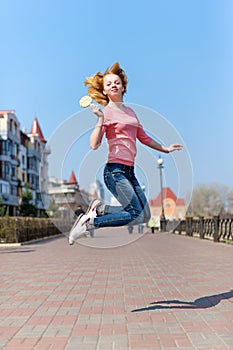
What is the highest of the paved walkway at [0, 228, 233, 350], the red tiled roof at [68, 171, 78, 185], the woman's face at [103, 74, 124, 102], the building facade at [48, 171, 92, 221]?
the woman's face at [103, 74, 124, 102]

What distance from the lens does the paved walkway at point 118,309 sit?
4215 mm

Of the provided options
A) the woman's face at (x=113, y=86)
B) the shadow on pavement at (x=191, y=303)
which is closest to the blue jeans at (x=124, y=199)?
the woman's face at (x=113, y=86)

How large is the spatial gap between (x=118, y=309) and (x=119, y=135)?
2.45 meters

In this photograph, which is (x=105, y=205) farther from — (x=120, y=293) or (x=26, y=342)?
(x=120, y=293)

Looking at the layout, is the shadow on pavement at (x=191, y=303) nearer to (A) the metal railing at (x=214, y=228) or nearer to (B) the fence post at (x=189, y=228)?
(A) the metal railing at (x=214, y=228)

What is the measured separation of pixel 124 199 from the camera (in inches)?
167

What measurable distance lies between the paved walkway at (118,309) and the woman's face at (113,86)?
1.87 m

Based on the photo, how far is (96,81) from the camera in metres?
4.50

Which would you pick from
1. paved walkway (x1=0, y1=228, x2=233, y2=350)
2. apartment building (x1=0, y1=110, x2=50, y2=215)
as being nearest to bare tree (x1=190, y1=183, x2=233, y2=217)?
apartment building (x1=0, y1=110, x2=50, y2=215)

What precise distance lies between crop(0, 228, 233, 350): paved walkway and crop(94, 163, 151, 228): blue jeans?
109 cm

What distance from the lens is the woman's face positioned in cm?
443

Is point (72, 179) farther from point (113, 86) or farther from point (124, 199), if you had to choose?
point (113, 86)

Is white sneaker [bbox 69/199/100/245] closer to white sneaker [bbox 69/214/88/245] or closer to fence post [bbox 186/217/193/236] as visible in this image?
white sneaker [bbox 69/214/88/245]

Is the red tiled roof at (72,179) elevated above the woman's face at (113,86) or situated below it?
below
